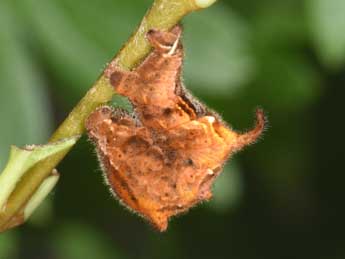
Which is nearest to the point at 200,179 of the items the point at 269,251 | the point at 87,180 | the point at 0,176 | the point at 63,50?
the point at 0,176

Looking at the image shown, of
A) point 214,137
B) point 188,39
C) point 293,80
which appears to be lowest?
point 293,80

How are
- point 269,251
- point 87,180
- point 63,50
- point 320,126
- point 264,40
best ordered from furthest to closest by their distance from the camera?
point 269,251 < point 320,126 < point 87,180 < point 264,40 < point 63,50

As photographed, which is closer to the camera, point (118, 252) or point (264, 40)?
point (264, 40)

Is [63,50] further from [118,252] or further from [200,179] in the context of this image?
[118,252]

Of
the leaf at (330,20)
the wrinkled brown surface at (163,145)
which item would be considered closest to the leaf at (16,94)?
the wrinkled brown surface at (163,145)

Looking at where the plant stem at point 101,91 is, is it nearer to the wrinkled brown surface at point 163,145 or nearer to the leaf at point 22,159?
the leaf at point 22,159

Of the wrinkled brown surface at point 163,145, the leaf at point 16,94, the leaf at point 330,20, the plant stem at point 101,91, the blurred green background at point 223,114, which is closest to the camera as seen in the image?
the plant stem at point 101,91

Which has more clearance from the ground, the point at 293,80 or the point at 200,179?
the point at 200,179

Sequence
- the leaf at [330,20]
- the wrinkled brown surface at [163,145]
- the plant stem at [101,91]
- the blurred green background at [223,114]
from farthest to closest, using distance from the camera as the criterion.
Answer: the blurred green background at [223,114], the leaf at [330,20], the wrinkled brown surface at [163,145], the plant stem at [101,91]
